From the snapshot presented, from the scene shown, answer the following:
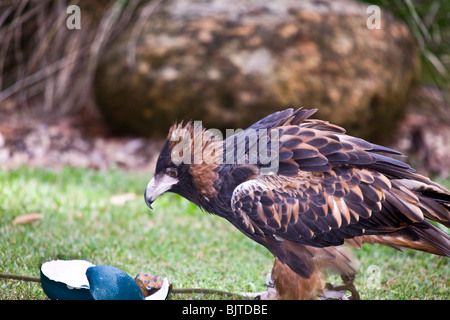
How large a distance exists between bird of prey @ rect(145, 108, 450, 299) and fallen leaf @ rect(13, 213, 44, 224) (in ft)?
6.09

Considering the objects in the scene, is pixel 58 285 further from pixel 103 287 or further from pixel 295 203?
pixel 295 203

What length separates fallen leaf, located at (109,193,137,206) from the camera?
5.54m

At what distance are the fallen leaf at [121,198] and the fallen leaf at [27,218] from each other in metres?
0.90

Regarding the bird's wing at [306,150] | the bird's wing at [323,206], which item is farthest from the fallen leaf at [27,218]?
the bird's wing at [323,206]

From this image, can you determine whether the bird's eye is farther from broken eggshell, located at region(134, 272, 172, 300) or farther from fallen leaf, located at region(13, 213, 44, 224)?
fallen leaf, located at region(13, 213, 44, 224)

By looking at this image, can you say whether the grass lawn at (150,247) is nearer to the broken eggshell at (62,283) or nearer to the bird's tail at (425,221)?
the broken eggshell at (62,283)

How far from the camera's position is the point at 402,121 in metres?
8.12

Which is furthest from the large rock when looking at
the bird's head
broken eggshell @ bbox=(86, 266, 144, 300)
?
broken eggshell @ bbox=(86, 266, 144, 300)

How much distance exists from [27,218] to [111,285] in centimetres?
204

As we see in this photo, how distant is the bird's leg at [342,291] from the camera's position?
3.47m

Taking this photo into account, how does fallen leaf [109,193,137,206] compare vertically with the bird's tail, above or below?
below
